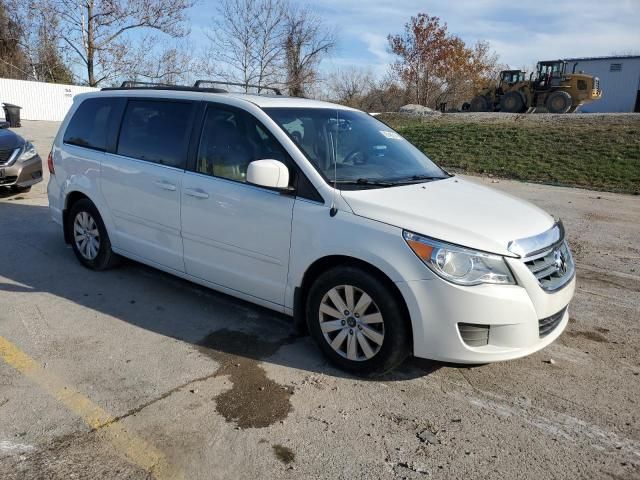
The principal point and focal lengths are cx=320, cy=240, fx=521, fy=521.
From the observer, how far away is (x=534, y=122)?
20438mm

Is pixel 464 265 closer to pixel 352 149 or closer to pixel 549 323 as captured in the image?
pixel 549 323

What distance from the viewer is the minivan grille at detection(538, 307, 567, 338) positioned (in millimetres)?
3215

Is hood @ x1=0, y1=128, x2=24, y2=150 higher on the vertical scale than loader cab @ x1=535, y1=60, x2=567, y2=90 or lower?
lower

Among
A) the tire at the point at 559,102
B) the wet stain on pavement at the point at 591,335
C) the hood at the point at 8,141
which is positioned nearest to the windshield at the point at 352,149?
the wet stain on pavement at the point at 591,335

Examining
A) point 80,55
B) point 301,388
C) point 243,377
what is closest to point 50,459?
point 243,377

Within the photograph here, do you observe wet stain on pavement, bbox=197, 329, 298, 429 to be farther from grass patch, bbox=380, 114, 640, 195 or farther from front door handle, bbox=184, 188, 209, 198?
grass patch, bbox=380, 114, 640, 195

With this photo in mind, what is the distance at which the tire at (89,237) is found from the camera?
16.9ft

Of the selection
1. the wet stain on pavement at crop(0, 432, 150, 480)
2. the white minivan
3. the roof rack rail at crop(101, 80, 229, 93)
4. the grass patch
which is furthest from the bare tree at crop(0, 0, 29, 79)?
the wet stain on pavement at crop(0, 432, 150, 480)

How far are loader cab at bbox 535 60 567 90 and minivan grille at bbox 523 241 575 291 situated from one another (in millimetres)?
26444

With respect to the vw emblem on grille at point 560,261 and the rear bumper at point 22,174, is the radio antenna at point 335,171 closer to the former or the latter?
the vw emblem on grille at point 560,261

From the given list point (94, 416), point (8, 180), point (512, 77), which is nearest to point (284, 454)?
point (94, 416)

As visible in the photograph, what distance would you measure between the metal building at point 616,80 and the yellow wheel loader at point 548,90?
48.9 feet

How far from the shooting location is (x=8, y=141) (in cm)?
862

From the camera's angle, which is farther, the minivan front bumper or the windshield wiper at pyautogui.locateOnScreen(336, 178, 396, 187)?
the windshield wiper at pyautogui.locateOnScreen(336, 178, 396, 187)
